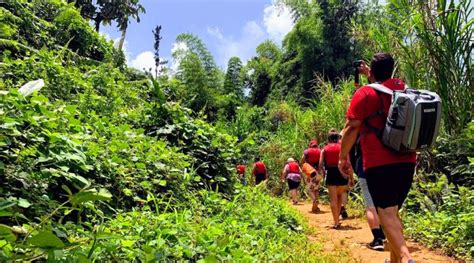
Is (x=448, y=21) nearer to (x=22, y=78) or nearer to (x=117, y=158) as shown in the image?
(x=117, y=158)

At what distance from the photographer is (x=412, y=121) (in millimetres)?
2914

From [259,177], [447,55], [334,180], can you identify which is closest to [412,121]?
[447,55]

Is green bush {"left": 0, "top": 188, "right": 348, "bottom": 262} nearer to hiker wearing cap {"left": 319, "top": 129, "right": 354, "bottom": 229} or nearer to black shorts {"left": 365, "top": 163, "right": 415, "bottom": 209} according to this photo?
black shorts {"left": 365, "top": 163, "right": 415, "bottom": 209}

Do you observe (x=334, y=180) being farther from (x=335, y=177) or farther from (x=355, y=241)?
(x=355, y=241)

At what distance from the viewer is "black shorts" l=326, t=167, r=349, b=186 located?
630 cm

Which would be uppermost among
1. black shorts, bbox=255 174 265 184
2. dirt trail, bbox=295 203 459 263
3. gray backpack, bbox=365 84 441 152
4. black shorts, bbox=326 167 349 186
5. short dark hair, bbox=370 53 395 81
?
short dark hair, bbox=370 53 395 81

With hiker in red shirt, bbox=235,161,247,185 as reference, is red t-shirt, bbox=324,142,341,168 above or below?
above

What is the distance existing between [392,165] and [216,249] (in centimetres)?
136

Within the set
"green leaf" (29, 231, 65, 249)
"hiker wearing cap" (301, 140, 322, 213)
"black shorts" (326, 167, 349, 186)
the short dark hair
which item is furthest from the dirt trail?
"green leaf" (29, 231, 65, 249)

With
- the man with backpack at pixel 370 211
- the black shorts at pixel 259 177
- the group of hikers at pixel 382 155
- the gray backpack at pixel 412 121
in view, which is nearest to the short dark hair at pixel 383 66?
the group of hikers at pixel 382 155

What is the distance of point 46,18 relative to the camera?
887 cm

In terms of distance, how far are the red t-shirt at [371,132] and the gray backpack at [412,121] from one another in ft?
0.24

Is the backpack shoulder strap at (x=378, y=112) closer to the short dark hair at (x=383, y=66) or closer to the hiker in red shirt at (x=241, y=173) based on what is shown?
the short dark hair at (x=383, y=66)

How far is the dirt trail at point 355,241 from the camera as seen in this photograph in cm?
422
